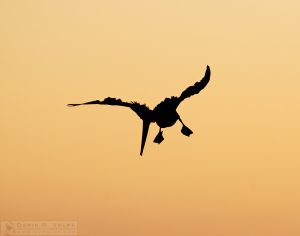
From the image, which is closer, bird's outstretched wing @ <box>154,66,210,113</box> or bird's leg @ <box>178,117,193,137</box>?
bird's outstretched wing @ <box>154,66,210,113</box>

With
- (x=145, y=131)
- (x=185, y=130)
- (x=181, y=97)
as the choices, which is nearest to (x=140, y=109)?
(x=145, y=131)

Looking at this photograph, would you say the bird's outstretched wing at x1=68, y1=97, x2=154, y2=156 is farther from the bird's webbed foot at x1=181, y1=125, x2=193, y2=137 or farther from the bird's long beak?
the bird's webbed foot at x1=181, y1=125, x2=193, y2=137

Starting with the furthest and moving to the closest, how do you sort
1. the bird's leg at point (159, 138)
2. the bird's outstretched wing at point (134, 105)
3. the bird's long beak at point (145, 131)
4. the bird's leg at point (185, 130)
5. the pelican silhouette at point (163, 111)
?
the bird's leg at point (185, 130) < the bird's long beak at point (145, 131) < the bird's leg at point (159, 138) < the pelican silhouette at point (163, 111) < the bird's outstretched wing at point (134, 105)

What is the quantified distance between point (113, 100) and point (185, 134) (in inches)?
141

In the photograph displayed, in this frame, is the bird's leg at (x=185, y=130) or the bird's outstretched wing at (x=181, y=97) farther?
the bird's leg at (x=185, y=130)

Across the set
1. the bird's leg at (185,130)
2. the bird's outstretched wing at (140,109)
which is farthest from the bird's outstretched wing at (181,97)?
the bird's leg at (185,130)

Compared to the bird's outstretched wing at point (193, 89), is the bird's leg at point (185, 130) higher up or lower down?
lower down

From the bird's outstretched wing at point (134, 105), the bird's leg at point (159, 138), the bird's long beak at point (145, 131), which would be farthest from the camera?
the bird's long beak at point (145, 131)

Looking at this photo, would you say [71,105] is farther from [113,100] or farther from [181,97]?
[181,97]

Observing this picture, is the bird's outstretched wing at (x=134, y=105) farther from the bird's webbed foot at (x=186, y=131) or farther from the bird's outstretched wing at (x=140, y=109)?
the bird's webbed foot at (x=186, y=131)

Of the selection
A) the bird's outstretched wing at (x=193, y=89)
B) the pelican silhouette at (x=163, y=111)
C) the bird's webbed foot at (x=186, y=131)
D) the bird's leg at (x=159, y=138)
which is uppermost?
the bird's outstretched wing at (x=193, y=89)

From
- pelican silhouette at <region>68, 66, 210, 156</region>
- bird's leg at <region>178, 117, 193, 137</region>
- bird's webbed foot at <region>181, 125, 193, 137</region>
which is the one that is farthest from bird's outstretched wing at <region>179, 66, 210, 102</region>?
bird's webbed foot at <region>181, 125, 193, 137</region>

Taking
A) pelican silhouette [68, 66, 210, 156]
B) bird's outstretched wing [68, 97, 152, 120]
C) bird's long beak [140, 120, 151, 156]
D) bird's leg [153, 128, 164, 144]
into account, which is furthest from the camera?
bird's long beak [140, 120, 151, 156]

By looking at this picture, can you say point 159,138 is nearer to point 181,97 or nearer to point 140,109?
point 140,109
